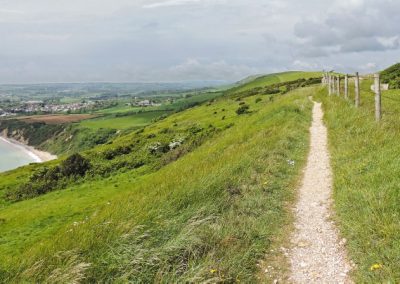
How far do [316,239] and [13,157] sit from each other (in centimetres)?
15197

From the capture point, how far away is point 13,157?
144m

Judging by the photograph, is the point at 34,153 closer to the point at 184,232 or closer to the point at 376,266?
the point at 184,232

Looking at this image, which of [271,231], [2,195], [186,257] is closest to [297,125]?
[271,231]

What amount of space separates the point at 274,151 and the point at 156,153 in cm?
3158

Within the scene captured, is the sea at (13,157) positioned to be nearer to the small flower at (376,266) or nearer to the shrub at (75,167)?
the shrub at (75,167)

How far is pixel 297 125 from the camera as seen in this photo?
24109 mm

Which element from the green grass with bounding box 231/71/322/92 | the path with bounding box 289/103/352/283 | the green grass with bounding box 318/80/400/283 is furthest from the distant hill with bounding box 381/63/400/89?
the green grass with bounding box 231/71/322/92

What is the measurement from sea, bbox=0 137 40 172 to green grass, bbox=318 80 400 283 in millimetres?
127664

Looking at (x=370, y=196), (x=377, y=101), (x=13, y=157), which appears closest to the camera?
(x=370, y=196)

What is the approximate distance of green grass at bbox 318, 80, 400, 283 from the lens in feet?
22.5

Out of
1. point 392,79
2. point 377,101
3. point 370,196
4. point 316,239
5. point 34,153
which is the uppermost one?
point 392,79

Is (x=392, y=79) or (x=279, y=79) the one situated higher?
(x=279, y=79)

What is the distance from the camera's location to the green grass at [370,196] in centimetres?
687

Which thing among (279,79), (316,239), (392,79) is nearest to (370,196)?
(316,239)
